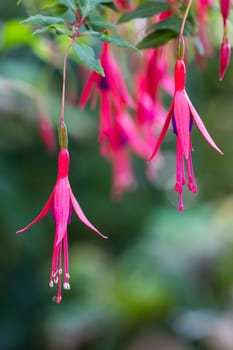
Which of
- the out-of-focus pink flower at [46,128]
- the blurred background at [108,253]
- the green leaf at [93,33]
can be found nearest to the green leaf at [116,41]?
the green leaf at [93,33]

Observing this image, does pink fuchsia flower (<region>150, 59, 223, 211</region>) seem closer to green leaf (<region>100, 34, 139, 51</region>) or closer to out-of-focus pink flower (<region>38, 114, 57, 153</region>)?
green leaf (<region>100, 34, 139, 51</region>)

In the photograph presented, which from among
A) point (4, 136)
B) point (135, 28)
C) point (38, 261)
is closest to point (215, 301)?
point (38, 261)

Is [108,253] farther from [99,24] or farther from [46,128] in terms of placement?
[99,24]

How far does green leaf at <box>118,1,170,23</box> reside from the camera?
0.71 metres

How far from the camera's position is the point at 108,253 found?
97.7 inches

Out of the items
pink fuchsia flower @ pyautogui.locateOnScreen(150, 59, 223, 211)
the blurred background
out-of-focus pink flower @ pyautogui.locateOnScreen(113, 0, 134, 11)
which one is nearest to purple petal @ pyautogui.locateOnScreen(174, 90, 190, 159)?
pink fuchsia flower @ pyautogui.locateOnScreen(150, 59, 223, 211)

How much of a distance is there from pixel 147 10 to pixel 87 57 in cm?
13

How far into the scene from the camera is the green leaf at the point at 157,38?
2.34 feet

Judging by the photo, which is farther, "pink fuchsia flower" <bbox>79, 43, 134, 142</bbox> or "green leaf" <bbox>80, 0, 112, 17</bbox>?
"pink fuchsia flower" <bbox>79, 43, 134, 142</bbox>

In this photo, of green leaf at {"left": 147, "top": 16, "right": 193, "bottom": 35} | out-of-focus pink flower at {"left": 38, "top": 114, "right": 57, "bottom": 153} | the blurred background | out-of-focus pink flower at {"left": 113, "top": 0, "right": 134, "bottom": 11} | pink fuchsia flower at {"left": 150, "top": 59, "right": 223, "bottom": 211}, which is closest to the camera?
pink fuchsia flower at {"left": 150, "top": 59, "right": 223, "bottom": 211}

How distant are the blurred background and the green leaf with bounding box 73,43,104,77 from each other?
1.19 metres

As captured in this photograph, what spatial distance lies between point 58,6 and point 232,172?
2.01m

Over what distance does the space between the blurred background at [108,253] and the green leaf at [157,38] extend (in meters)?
1.11

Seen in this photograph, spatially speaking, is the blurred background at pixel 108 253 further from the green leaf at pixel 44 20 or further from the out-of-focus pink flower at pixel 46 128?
the green leaf at pixel 44 20
